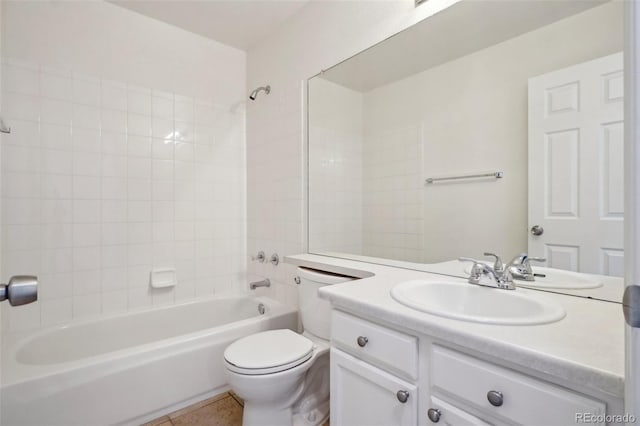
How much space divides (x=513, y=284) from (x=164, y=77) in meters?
2.43

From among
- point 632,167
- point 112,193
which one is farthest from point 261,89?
point 632,167

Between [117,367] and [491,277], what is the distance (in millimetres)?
1638

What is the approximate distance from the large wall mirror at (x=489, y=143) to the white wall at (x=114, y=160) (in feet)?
3.35

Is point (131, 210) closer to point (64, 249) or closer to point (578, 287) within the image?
point (64, 249)

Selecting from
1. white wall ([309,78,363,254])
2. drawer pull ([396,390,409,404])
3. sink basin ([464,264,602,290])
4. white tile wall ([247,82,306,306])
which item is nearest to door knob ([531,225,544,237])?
sink basin ([464,264,602,290])

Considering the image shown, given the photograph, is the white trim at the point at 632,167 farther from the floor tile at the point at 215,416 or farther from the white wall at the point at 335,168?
the floor tile at the point at 215,416

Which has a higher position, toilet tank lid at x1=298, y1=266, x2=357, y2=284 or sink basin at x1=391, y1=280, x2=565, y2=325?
sink basin at x1=391, y1=280, x2=565, y2=325

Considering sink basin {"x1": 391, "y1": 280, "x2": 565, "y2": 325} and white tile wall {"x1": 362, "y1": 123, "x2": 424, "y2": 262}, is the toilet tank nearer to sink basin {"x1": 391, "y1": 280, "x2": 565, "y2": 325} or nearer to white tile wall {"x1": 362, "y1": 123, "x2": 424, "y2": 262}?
white tile wall {"x1": 362, "y1": 123, "x2": 424, "y2": 262}

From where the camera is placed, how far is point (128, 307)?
2.04m

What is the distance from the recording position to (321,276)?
157 cm

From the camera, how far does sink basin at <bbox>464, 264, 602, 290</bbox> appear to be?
0.99m

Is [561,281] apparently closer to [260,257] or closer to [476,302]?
[476,302]

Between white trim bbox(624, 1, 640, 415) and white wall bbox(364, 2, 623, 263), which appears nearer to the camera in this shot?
white trim bbox(624, 1, 640, 415)

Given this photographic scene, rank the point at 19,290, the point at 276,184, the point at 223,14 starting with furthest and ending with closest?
the point at 276,184, the point at 223,14, the point at 19,290
